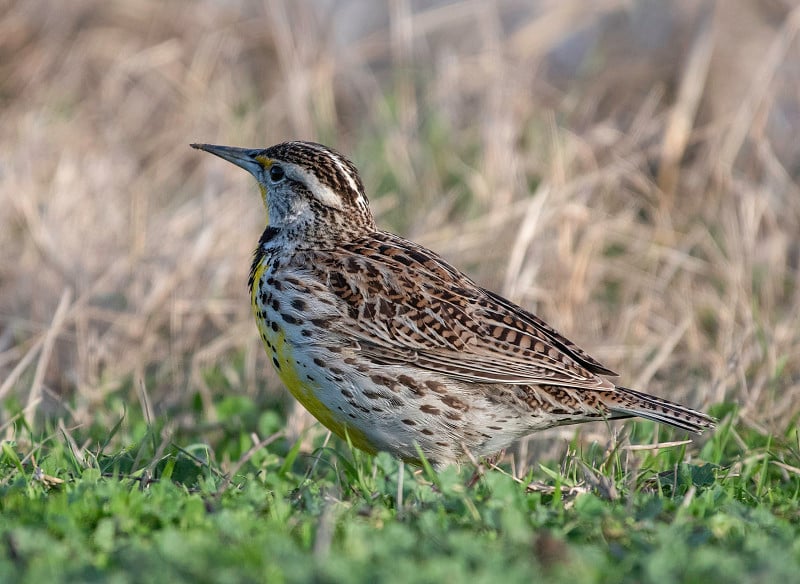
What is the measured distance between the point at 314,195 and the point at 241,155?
0.53 m

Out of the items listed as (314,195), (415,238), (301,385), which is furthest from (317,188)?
(415,238)

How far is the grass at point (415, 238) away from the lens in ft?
11.4

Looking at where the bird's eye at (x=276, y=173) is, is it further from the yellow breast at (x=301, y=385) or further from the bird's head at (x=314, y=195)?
the yellow breast at (x=301, y=385)

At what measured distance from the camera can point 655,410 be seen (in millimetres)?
4742

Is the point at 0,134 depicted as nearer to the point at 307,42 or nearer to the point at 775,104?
the point at 307,42

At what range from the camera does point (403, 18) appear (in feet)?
31.8

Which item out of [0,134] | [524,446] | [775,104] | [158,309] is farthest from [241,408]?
[775,104]

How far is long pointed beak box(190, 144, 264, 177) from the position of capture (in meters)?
5.63

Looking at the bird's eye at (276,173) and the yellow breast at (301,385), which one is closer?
the yellow breast at (301,385)

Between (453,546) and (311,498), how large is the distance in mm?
770

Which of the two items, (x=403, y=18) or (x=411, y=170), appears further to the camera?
(x=403, y=18)

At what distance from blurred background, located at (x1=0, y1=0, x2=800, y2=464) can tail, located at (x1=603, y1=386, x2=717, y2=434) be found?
1.02m

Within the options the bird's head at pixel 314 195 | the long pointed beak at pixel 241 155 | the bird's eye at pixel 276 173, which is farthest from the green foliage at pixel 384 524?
the long pointed beak at pixel 241 155

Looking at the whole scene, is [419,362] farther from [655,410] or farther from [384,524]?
[384,524]
